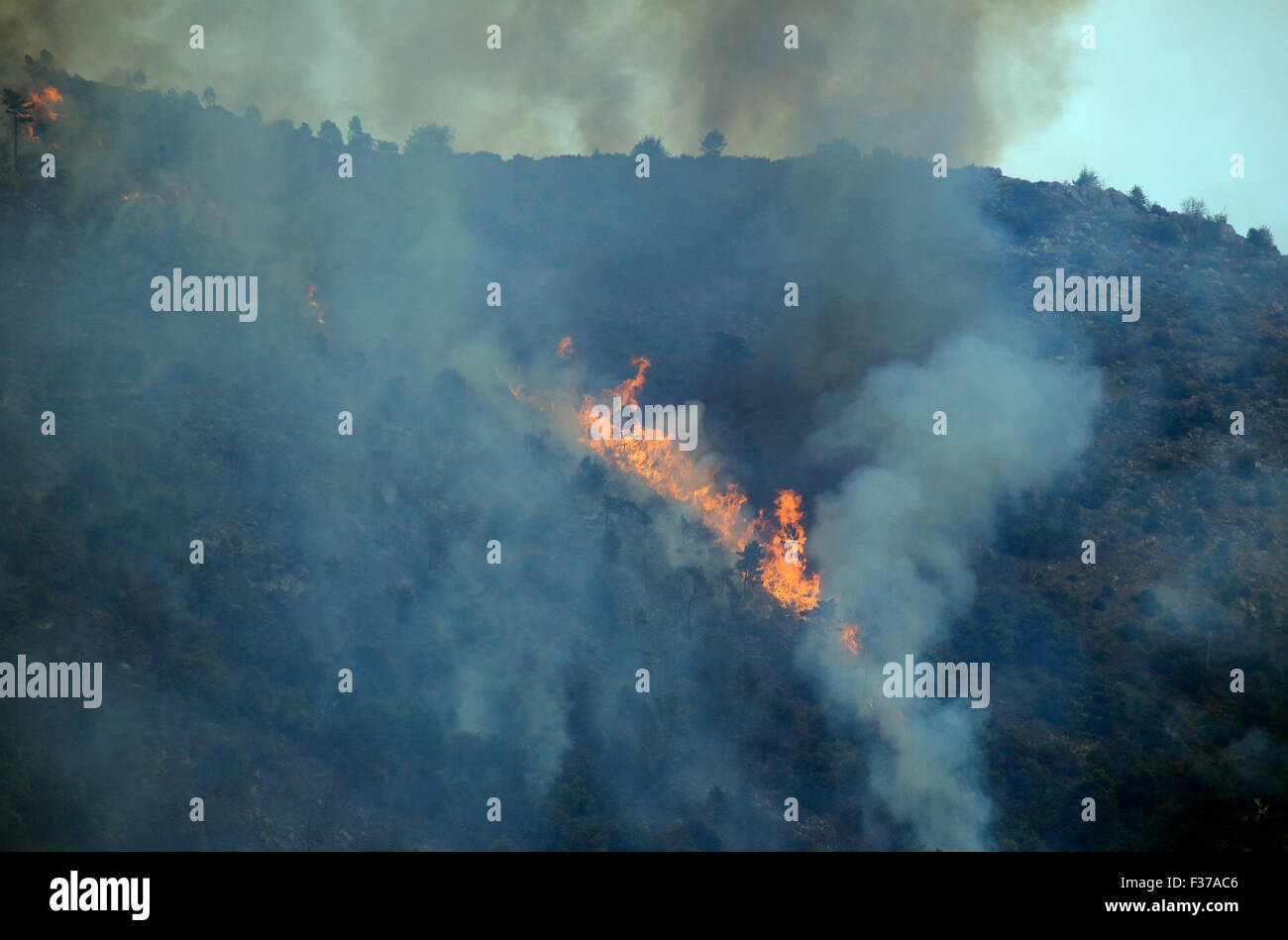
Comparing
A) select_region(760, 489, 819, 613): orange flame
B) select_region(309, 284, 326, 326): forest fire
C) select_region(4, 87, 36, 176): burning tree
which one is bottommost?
select_region(760, 489, 819, 613): orange flame

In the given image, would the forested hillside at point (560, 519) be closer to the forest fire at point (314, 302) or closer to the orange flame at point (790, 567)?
the forest fire at point (314, 302)

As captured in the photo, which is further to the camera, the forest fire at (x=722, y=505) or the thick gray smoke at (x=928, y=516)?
the forest fire at (x=722, y=505)

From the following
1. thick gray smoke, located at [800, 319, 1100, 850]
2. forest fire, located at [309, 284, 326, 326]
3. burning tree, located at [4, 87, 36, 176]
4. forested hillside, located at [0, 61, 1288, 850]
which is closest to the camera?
forested hillside, located at [0, 61, 1288, 850]

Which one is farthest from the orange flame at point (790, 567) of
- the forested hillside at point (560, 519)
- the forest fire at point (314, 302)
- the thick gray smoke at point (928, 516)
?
the forest fire at point (314, 302)

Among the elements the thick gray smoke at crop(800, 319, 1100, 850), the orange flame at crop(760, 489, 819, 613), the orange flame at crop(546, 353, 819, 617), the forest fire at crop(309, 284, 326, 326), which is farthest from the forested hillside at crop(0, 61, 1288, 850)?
the orange flame at crop(546, 353, 819, 617)

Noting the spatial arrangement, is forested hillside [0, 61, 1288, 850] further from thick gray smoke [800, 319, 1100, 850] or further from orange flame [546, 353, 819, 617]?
orange flame [546, 353, 819, 617]

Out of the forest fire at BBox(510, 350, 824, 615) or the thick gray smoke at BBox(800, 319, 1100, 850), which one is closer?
the thick gray smoke at BBox(800, 319, 1100, 850)

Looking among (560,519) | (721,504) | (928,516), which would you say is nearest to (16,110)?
(560,519)
